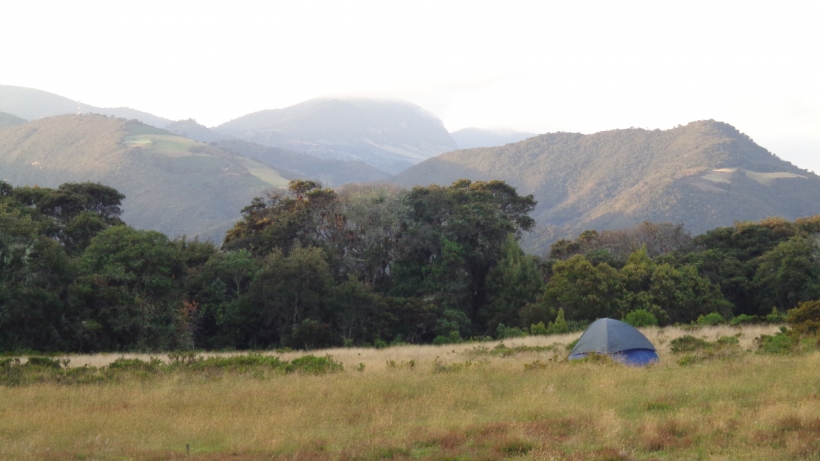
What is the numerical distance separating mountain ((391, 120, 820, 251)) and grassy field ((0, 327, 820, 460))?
260 feet

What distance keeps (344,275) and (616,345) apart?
23.8 metres

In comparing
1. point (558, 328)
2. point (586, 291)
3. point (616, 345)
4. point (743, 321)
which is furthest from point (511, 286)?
point (616, 345)

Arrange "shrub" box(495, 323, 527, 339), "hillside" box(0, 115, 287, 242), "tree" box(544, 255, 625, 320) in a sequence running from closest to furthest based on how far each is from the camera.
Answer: "shrub" box(495, 323, 527, 339)
"tree" box(544, 255, 625, 320)
"hillside" box(0, 115, 287, 242)

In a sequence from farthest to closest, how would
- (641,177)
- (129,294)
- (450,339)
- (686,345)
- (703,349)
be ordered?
(641,177) → (450,339) → (129,294) → (686,345) → (703,349)

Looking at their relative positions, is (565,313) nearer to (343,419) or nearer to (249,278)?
(249,278)

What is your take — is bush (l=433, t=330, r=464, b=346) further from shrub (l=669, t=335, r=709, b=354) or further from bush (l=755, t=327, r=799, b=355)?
bush (l=755, t=327, r=799, b=355)

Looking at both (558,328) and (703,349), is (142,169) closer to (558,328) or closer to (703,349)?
(558,328)

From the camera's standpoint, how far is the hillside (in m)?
135

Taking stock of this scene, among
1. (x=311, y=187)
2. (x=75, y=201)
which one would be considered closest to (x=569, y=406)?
(x=311, y=187)

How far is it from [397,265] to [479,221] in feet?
19.2

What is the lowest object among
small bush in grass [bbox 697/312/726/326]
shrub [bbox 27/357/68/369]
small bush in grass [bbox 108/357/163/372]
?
small bush in grass [bbox 108/357/163/372]

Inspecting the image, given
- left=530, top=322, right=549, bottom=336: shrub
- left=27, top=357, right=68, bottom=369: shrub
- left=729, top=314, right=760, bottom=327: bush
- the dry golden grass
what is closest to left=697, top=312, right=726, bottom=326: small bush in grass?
left=729, top=314, right=760, bottom=327: bush

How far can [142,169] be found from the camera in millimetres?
151500

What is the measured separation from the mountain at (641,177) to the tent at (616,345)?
74440 mm
